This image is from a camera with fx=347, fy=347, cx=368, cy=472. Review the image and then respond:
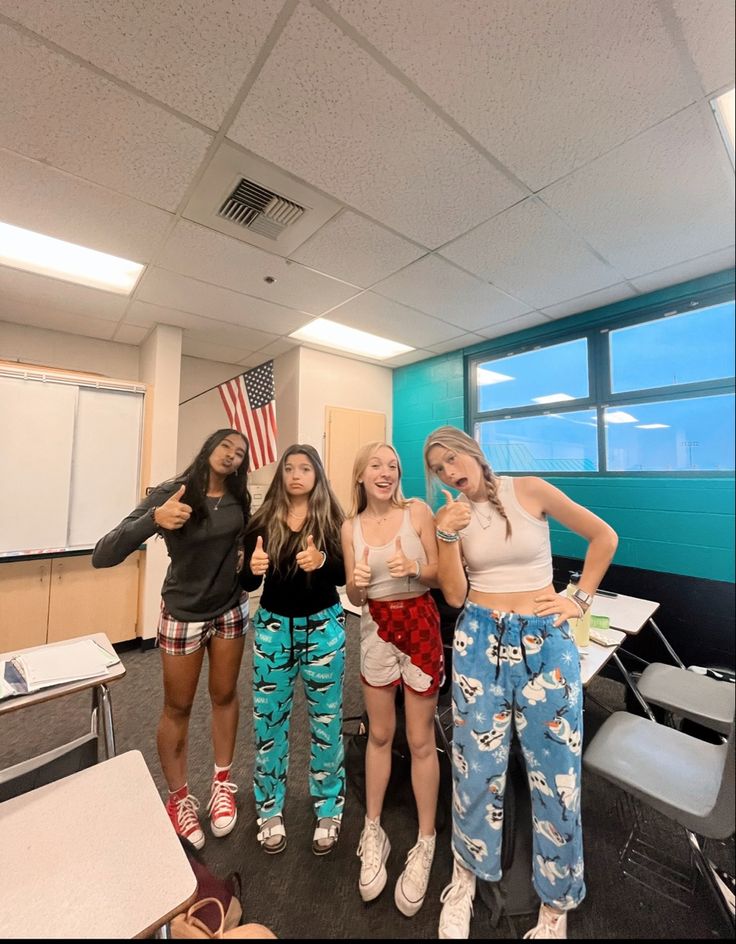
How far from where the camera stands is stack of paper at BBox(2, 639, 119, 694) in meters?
1.26

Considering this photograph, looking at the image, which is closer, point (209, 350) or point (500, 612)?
point (500, 612)

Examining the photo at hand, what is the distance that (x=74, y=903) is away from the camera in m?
0.59

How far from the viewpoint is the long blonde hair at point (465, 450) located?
3.09 ft

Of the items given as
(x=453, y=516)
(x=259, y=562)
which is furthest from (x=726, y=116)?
(x=259, y=562)

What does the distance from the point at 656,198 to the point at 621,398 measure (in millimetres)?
648

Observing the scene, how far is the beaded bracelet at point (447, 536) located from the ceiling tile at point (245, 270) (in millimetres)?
2028

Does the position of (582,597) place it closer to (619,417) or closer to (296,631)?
(619,417)

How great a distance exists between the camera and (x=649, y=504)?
68 cm

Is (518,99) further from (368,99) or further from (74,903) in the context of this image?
(74,903)

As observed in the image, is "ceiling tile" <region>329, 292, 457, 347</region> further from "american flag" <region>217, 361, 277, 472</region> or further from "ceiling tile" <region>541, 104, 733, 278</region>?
"american flag" <region>217, 361, 277, 472</region>

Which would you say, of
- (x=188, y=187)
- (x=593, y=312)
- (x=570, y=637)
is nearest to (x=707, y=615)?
(x=570, y=637)

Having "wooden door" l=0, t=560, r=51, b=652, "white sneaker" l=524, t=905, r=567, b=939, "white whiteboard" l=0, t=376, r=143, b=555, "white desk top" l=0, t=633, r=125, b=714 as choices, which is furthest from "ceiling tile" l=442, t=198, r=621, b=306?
"wooden door" l=0, t=560, r=51, b=652

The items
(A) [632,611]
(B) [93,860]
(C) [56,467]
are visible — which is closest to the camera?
(B) [93,860]

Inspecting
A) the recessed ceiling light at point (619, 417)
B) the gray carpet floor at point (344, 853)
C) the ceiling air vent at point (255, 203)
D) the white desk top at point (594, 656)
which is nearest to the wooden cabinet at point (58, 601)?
the gray carpet floor at point (344, 853)
